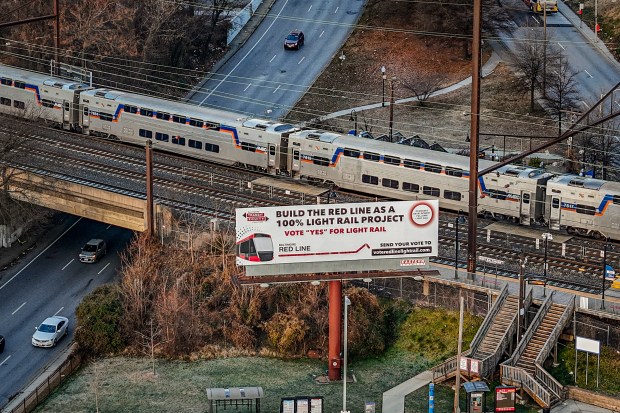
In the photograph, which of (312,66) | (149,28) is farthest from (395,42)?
(149,28)

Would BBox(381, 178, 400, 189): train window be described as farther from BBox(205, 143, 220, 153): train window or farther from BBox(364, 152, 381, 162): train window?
BBox(205, 143, 220, 153): train window

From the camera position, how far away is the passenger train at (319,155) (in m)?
79.4

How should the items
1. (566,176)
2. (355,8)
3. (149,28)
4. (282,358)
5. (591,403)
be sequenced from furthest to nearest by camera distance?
(355,8)
(149,28)
(566,176)
(282,358)
(591,403)

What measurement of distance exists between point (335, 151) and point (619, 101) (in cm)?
2890

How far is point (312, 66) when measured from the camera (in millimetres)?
116438

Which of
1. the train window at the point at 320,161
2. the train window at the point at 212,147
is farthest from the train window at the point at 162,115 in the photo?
the train window at the point at 320,161

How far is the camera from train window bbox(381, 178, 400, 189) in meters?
84.4

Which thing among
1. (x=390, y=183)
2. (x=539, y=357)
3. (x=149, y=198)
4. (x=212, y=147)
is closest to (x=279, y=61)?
(x=212, y=147)

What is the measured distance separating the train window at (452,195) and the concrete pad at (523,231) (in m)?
2.64

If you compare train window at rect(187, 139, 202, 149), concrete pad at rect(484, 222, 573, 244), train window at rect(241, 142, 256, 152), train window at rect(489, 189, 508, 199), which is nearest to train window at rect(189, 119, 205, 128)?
train window at rect(187, 139, 202, 149)

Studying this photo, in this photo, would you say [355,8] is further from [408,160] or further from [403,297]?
[403,297]

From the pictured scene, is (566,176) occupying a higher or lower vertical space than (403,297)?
higher

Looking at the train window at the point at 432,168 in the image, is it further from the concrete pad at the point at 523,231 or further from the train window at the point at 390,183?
the concrete pad at the point at 523,231

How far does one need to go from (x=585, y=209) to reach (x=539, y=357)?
50.2 feet
